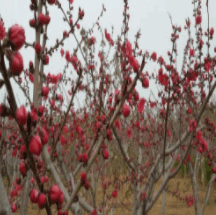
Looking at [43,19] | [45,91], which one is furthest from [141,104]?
[43,19]

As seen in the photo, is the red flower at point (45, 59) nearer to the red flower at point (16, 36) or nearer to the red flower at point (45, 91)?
the red flower at point (45, 91)

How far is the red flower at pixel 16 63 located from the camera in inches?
30.3

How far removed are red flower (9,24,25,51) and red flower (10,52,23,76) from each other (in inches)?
1.1

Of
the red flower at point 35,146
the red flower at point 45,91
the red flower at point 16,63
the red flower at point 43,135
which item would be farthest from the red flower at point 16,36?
the red flower at point 45,91

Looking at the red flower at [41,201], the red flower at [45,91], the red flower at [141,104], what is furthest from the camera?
the red flower at [45,91]

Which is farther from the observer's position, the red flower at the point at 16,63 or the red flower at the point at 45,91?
the red flower at the point at 45,91

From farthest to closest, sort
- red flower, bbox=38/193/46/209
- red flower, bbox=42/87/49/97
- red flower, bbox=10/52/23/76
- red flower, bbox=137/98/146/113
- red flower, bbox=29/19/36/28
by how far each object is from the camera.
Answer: red flower, bbox=29/19/36/28 → red flower, bbox=42/87/49/97 → red flower, bbox=137/98/146/113 → red flower, bbox=38/193/46/209 → red flower, bbox=10/52/23/76

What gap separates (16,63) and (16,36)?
0.09 metres

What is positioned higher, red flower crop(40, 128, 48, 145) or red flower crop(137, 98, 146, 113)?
red flower crop(137, 98, 146, 113)

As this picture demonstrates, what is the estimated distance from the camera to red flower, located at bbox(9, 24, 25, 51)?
79 centimetres

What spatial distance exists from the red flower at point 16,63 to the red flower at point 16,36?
3cm

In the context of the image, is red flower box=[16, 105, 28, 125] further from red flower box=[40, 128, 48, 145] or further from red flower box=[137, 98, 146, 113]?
red flower box=[137, 98, 146, 113]

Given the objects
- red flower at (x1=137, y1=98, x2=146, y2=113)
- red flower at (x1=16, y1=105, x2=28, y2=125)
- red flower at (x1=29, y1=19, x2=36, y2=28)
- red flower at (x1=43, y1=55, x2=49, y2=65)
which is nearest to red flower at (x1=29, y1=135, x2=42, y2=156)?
red flower at (x1=16, y1=105, x2=28, y2=125)

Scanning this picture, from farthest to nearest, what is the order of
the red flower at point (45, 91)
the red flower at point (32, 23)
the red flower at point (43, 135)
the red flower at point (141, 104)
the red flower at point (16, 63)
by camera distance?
the red flower at point (32, 23) < the red flower at point (45, 91) < the red flower at point (141, 104) < the red flower at point (43, 135) < the red flower at point (16, 63)
